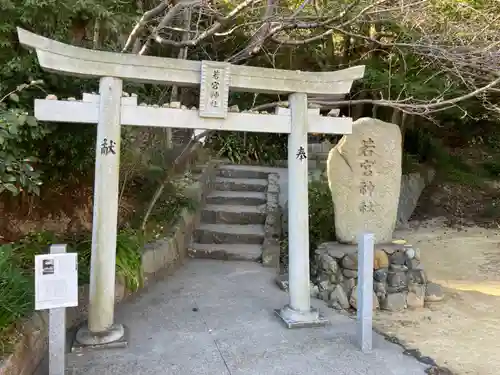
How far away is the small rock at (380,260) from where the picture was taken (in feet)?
19.7

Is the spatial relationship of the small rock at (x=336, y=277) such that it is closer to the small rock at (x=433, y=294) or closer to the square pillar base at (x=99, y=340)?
the small rock at (x=433, y=294)

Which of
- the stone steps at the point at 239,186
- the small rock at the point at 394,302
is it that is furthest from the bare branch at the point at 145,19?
the stone steps at the point at 239,186

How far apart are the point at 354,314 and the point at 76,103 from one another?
4.04 metres

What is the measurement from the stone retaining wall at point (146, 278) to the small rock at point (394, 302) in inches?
123

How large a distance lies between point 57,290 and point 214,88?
7.78 feet

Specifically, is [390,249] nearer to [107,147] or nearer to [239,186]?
[107,147]

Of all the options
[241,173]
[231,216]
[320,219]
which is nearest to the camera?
[320,219]

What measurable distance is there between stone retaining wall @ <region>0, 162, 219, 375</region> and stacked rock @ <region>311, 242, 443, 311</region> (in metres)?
2.23

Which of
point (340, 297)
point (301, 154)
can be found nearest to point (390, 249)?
point (340, 297)

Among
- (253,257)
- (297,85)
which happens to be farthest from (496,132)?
(297,85)

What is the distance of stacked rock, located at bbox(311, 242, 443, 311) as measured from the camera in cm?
591

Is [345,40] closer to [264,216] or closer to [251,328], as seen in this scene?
[264,216]

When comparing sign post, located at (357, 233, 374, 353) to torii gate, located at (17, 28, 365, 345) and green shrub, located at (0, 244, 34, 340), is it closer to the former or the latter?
torii gate, located at (17, 28, 365, 345)

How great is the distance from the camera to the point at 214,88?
176 inches
